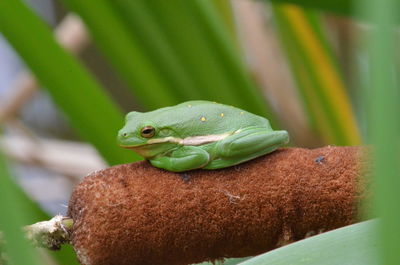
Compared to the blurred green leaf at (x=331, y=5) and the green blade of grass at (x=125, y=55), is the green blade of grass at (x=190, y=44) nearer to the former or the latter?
the green blade of grass at (x=125, y=55)

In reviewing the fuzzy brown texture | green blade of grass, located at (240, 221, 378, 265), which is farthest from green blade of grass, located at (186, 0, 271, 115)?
green blade of grass, located at (240, 221, 378, 265)

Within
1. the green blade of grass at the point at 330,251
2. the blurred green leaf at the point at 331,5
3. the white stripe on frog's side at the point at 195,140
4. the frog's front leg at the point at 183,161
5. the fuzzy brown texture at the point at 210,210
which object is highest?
the blurred green leaf at the point at 331,5

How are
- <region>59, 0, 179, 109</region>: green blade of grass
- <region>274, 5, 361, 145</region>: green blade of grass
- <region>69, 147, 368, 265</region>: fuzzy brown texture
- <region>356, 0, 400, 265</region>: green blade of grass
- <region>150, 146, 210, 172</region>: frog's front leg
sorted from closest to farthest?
1. <region>356, 0, 400, 265</region>: green blade of grass
2. <region>69, 147, 368, 265</region>: fuzzy brown texture
3. <region>150, 146, 210, 172</region>: frog's front leg
4. <region>59, 0, 179, 109</region>: green blade of grass
5. <region>274, 5, 361, 145</region>: green blade of grass

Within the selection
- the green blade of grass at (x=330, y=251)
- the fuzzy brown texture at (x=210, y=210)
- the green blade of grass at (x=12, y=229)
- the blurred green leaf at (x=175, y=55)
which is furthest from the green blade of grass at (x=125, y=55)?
the green blade of grass at (x=12, y=229)

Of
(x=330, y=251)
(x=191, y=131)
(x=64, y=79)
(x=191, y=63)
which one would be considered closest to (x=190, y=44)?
(x=191, y=63)

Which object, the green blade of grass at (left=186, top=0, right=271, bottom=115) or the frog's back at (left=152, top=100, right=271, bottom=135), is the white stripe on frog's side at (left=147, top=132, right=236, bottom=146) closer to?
the frog's back at (left=152, top=100, right=271, bottom=135)

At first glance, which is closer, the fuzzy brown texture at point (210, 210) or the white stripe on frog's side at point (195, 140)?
the fuzzy brown texture at point (210, 210)

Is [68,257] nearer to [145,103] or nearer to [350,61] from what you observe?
[145,103]
